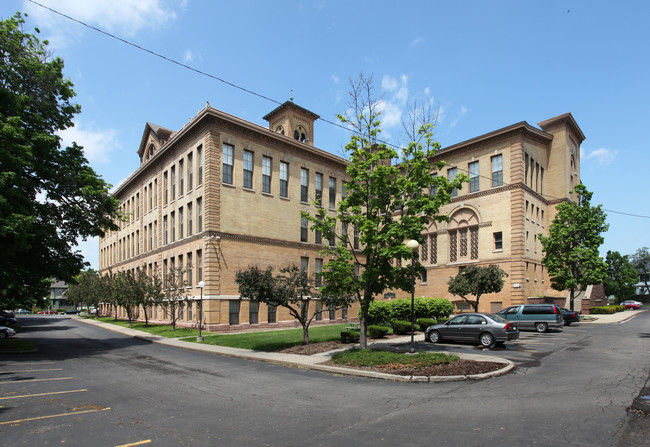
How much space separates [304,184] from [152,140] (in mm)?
19404

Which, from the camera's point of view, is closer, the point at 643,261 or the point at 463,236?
the point at 463,236

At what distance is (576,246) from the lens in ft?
124

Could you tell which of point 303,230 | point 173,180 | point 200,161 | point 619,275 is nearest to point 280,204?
point 303,230

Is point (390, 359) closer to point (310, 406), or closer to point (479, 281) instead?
point (310, 406)

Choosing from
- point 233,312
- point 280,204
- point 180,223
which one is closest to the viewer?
point 233,312

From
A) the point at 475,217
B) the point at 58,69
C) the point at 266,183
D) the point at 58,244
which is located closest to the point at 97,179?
the point at 58,244

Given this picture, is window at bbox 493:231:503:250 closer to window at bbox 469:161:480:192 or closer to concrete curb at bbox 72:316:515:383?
window at bbox 469:161:480:192

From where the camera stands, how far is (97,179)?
24.0 m

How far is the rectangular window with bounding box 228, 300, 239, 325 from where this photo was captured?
32.7 metres

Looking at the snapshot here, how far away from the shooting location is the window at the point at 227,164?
33875 millimetres

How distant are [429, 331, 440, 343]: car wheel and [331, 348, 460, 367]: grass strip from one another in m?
6.83

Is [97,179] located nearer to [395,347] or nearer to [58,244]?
[58,244]

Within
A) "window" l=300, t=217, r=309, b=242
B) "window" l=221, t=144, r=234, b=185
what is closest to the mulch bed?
"window" l=221, t=144, r=234, b=185

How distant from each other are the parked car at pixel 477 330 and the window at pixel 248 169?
1992 centimetres
